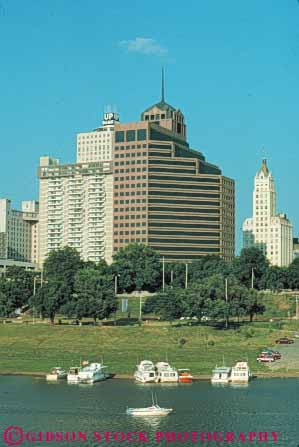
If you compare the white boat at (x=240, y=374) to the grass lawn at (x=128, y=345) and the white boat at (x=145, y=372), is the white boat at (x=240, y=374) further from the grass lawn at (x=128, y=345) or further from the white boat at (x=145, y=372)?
the white boat at (x=145, y=372)

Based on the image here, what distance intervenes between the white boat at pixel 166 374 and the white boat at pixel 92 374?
858 centimetres

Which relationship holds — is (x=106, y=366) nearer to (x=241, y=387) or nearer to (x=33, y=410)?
(x=241, y=387)

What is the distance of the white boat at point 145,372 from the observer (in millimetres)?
136137

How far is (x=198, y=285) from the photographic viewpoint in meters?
195

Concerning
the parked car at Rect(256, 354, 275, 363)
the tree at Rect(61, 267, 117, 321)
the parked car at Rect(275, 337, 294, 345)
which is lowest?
the parked car at Rect(256, 354, 275, 363)

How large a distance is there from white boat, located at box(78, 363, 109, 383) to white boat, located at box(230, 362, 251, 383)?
19790mm

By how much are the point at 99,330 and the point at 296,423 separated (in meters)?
83.8

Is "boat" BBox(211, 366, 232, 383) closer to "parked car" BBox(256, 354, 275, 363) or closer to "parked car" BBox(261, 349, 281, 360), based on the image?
"parked car" BBox(256, 354, 275, 363)

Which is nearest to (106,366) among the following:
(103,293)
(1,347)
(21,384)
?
(21,384)

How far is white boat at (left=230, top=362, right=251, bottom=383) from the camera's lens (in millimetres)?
135125

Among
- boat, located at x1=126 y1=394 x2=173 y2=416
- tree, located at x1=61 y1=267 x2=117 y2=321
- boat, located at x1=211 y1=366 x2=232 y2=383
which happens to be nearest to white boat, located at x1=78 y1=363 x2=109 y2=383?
boat, located at x1=211 y1=366 x2=232 y2=383

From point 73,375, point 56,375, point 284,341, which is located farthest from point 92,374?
point 284,341

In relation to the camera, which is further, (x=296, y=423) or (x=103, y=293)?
(x=103, y=293)

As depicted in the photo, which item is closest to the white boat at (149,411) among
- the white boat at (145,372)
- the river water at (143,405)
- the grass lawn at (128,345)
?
the river water at (143,405)
